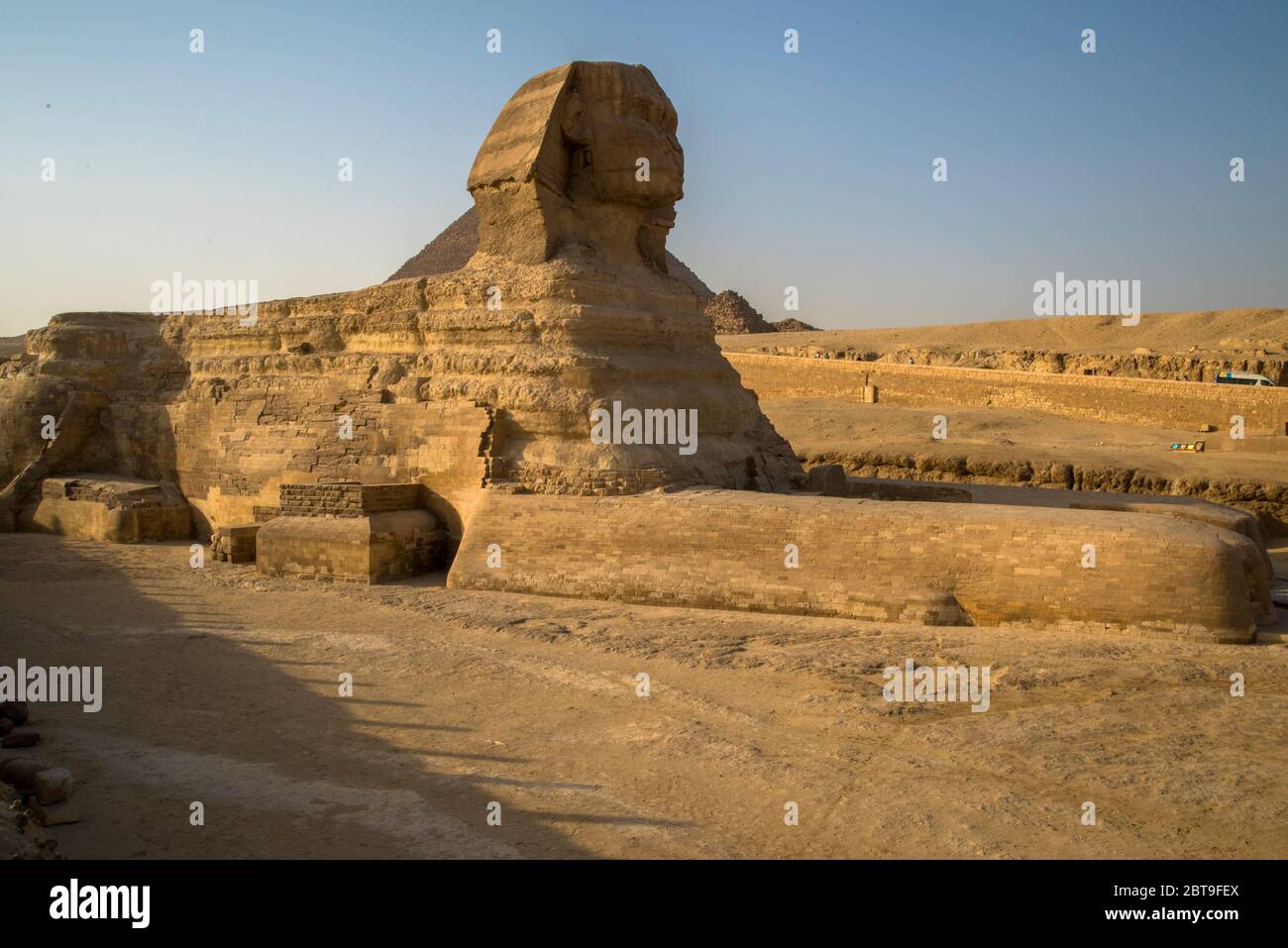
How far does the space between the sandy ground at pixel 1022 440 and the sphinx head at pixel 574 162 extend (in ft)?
29.6

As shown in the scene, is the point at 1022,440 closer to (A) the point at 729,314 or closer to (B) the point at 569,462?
(B) the point at 569,462

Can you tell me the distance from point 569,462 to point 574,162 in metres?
3.42

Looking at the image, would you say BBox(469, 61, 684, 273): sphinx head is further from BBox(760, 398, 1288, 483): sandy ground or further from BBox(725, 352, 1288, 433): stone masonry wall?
BBox(725, 352, 1288, 433): stone masonry wall

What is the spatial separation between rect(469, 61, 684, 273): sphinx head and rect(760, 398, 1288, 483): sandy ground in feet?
29.6

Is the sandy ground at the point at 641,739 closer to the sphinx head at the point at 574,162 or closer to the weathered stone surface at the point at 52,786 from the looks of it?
the weathered stone surface at the point at 52,786

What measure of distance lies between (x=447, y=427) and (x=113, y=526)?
517 centimetres

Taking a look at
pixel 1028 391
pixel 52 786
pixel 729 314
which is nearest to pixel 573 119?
pixel 52 786

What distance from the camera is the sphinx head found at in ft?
33.5

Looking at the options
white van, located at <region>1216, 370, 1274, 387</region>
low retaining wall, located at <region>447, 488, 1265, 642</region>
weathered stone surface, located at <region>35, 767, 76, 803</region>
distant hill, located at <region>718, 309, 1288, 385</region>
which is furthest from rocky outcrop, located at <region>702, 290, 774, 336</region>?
weathered stone surface, located at <region>35, 767, 76, 803</region>

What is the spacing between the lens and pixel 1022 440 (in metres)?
20.0

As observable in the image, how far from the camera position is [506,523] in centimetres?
908

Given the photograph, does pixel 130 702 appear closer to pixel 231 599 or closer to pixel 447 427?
pixel 231 599

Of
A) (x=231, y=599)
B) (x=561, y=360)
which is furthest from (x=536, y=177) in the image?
(x=231, y=599)

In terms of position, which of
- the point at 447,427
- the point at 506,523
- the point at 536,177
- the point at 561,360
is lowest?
the point at 506,523
